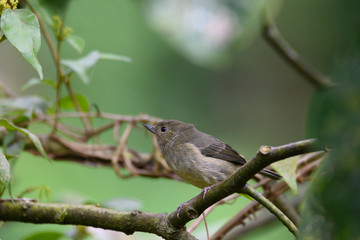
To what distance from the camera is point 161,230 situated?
1541 millimetres

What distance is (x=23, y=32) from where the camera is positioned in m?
1.31

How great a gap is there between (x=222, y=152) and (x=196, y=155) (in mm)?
136

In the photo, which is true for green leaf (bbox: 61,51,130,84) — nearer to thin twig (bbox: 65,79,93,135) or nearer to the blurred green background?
thin twig (bbox: 65,79,93,135)

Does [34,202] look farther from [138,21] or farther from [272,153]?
[138,21]

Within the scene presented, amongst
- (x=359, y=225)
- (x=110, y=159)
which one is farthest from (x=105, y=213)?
(x=359, y=225)

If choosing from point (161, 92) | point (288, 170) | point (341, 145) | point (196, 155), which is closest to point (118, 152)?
point (196, 155)

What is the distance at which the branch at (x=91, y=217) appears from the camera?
156cm

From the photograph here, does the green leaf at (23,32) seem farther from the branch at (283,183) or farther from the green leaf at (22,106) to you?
the branch at (283,183)

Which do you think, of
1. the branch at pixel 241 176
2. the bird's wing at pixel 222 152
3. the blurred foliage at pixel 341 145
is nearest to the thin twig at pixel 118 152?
the bird's wing at pixel 222 152

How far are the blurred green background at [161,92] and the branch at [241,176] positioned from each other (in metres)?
1.05

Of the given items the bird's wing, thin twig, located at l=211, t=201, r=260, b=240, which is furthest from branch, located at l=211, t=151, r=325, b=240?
the bird's wing

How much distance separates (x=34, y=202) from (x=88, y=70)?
0.60m

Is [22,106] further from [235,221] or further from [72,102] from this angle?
[235,221]

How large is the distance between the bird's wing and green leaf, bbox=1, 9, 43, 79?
1.18m
